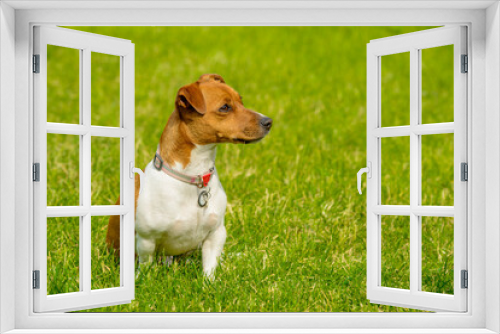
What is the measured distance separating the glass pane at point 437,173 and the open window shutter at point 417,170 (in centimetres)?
155

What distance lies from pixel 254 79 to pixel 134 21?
149 inches

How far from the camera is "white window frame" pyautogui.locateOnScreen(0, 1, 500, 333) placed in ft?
8.70

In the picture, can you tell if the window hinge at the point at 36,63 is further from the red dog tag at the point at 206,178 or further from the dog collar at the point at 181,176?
the red dog tag at the point at 206,178

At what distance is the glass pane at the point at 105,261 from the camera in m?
3.25

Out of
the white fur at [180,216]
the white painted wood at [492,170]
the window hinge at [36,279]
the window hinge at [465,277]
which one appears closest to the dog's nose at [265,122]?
the white fur at [180,216]

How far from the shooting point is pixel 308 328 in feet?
8.92

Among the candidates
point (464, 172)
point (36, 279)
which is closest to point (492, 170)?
point (464, 172)

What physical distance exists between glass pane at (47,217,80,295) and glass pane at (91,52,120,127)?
1431mm

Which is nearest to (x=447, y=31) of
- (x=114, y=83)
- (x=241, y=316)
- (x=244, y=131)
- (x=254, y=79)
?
(x=244, y=131)

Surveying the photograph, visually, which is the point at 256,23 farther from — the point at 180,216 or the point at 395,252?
the point at 395,252

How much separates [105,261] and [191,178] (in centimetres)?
72

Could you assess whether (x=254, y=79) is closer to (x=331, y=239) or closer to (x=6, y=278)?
(x=331, y=239)

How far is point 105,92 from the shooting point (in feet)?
20.5

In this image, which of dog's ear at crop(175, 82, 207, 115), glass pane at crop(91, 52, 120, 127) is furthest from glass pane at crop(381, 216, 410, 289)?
glass pane at crop(91, 52, 120, 127)
